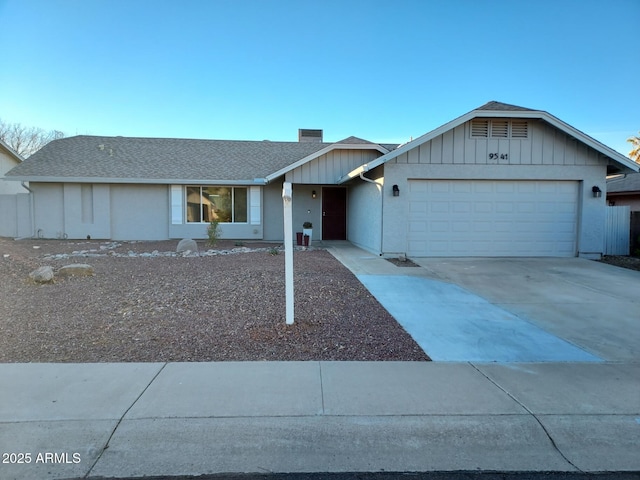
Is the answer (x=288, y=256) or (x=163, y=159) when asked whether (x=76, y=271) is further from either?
(x=163, y=159)

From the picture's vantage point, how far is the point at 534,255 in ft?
44.8

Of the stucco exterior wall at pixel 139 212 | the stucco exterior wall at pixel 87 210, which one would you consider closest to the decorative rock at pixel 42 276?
the stucco exterior wall at pixel 139 212

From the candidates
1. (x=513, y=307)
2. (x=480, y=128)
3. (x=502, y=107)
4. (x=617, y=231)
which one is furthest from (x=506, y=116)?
(x=513, y=307)

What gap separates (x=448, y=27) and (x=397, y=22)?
145cm

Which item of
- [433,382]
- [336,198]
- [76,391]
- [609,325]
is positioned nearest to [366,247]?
[336,198]

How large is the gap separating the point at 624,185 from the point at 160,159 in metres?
22.6

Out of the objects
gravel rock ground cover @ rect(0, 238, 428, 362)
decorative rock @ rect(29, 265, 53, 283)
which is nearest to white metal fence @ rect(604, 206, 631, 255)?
gravel rock ground cover @ rect(0, 238, 428, 362)

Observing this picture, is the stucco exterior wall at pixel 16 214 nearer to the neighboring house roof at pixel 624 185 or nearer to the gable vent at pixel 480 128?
the gable vent at pixel 480 128

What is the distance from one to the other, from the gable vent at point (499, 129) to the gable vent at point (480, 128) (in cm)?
19

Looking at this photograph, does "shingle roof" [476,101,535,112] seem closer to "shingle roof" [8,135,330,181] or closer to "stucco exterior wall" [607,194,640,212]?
"shingle roof" [8,135,330,181]

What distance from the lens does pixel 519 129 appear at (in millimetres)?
13250

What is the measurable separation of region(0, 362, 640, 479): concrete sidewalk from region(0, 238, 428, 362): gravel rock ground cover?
466 mm

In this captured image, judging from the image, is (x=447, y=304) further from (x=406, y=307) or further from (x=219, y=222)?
(x=219, y=222)

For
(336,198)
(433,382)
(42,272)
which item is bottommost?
(433,382)
